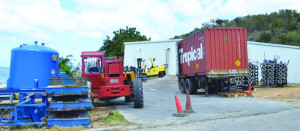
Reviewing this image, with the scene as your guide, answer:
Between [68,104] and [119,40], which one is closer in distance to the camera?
[68,104]

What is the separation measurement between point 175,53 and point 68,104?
94.2 ft

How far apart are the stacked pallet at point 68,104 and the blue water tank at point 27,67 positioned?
4.02 metres

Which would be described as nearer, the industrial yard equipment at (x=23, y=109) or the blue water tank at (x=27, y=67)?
the industrial yard equipment at (x=23, y=109)

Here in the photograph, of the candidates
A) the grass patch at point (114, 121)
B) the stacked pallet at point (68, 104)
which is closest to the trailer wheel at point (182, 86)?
the grass patch at point (114, 121)

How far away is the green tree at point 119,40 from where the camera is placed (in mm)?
60469

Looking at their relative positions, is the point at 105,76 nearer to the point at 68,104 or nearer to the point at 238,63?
the point at 68,104

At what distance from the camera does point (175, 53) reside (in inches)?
1419

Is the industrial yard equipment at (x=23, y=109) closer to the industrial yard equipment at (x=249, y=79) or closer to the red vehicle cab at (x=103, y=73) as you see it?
the red vehicle cab at (x=103, y=73)

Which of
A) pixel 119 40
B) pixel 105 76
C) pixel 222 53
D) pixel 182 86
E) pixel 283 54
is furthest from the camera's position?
pixel 119 40

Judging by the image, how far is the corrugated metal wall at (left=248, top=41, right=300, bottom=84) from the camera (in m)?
A: 30.7

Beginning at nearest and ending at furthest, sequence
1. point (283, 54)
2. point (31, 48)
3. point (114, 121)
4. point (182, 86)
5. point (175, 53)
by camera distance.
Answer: point (114, 121), point (31, 48), point (182, 86), point (283, 54), point (175, 53)

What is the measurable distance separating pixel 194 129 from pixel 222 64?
9815mm

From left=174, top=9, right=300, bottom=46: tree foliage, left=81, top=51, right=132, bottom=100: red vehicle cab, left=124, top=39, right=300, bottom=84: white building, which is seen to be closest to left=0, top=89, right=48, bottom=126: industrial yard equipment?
left=81, top=51, right=132, bottom=100: red vehicle cab

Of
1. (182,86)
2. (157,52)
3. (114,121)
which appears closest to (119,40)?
(157,52)
